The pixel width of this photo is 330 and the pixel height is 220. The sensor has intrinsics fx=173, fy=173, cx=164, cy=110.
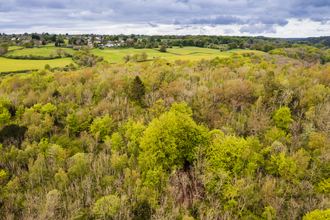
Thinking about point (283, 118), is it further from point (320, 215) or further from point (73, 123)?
point (73, 123)

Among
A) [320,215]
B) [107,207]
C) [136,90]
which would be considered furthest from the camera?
[136,90]

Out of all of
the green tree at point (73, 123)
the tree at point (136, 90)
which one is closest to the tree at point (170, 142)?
the tree at point (136, 90)

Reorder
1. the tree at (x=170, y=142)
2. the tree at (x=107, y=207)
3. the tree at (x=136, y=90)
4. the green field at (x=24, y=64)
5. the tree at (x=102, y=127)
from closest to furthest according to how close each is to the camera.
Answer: the tree at (x=107, y=207)
the tree at (x=170, y=142)
the tree at (x=102, y=127)
the tree at (x=136, y=90)
the green field at (x=24, y=64)

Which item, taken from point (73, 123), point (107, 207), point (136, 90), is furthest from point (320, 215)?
point (73, 123)

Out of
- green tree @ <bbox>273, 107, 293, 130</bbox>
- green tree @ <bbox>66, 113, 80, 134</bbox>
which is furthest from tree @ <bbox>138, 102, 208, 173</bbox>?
green tree @ <bbox>66, 113, 80, 134</bbox>

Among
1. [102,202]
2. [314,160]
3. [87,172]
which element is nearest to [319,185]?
[314,160]

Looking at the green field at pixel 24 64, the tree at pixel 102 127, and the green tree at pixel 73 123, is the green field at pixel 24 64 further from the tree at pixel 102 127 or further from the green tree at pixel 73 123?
the tree at pixel 102 127

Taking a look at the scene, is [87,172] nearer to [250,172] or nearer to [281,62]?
[250,172]

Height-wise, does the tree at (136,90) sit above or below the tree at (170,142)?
above
